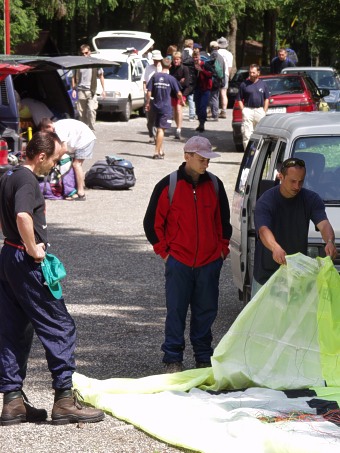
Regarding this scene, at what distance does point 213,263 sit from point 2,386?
1996mm

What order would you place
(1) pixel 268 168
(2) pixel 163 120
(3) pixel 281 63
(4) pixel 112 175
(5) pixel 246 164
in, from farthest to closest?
(3) pixel 281 63 < (2) pixel 163 120 < (4) pixel 112 175 < (5) pixel 246 164 < (1) pixel 268 168

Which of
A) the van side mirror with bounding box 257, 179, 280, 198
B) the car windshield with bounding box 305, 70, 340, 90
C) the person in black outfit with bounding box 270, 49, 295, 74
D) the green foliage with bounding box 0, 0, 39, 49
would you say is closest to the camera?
the van side mirror with bounding box 257, 179, 280, 198

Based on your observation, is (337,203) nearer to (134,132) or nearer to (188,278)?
(188,278)

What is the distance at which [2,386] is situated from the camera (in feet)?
22.8

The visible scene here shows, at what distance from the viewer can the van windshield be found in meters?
9.19

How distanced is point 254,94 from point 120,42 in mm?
17990

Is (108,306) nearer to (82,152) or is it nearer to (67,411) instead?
(67,411)

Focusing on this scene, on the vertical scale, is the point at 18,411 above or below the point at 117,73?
above

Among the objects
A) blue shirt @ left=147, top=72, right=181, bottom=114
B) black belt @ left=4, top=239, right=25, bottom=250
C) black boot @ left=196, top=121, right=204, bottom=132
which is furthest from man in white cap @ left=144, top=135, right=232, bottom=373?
black boot @ left=196, top=121, right=204, bottom=132

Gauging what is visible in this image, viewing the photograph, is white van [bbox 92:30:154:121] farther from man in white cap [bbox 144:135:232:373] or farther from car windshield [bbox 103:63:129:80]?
man in white cap [bbox 144:135:232:373]

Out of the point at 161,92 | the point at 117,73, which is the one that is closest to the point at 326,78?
the point at 117,73

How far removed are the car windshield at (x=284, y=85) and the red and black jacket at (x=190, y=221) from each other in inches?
652

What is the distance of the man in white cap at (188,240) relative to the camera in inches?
323

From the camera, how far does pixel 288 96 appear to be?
24109mm
